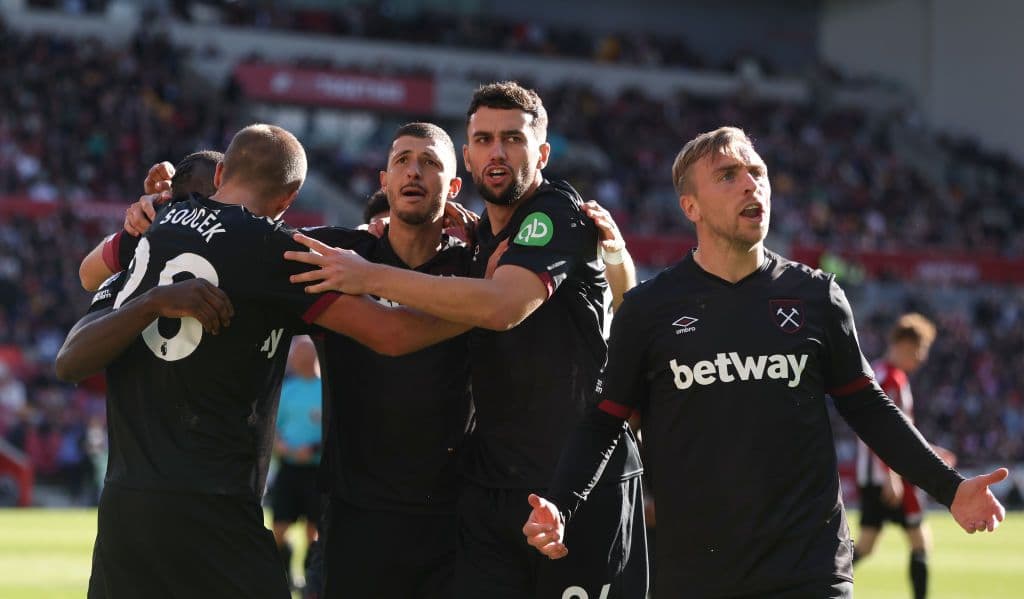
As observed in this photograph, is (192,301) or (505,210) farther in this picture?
(505,210)

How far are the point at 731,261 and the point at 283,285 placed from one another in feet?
5.32

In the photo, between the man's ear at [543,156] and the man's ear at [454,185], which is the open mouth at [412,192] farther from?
the man's ear at [543,156]

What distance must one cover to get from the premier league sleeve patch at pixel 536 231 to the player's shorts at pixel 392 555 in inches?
50.9

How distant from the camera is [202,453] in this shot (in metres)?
4.87

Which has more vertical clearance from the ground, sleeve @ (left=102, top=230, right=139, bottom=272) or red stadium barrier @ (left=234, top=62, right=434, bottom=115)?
red stadium barrier @ (left=234, top=62, right=434, bottom=115)

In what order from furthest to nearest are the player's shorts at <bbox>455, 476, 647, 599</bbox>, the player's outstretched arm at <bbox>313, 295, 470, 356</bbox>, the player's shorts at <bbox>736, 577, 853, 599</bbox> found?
the player's shorts at <bbox>455, 476, 647, 599</bbox>
the player's outstretched arm at <bbox>313, 295, 470, 356</bbox>
the player's shorts at <bbox>736, 577, 853, 599</bbox>

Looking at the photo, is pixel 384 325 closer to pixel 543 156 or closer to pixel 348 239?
pixel 348 239

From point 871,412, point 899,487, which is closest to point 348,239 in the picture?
point 871,412

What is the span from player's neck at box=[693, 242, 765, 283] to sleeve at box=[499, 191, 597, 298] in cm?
69

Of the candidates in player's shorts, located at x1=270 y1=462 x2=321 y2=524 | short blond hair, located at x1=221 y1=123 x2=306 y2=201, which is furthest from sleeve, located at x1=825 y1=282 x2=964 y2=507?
player's shorts, located at x1=270 y1=462 x2=321 y2=524

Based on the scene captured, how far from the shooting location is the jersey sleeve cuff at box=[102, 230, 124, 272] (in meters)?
5.80

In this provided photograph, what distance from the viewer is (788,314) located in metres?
4.83

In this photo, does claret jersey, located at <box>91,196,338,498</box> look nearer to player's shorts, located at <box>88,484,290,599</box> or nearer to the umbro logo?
player's shorts, located at <box>88,484,290,599</box>

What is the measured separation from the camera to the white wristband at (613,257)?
5.90 m
